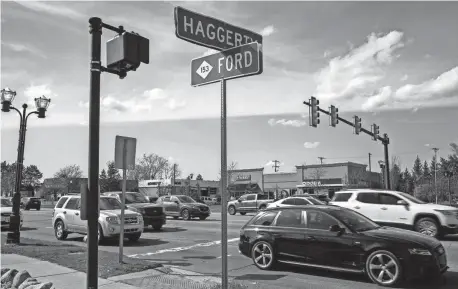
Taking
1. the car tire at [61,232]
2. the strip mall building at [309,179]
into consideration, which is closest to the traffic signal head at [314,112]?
the car tire at [61,232]

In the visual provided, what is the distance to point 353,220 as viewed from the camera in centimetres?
873

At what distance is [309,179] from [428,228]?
61.3m

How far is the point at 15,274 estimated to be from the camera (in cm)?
779

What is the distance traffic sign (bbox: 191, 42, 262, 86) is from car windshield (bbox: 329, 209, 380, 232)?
4.93 metres

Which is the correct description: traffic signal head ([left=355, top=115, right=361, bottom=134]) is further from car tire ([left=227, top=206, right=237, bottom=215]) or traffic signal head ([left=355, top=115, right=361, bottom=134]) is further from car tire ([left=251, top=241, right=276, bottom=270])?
car tire ([left=251, top=241, right=276, bottom=270])

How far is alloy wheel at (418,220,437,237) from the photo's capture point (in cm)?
1413

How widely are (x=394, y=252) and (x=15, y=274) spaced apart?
692cm

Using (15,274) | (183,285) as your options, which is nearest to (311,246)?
(183,285)

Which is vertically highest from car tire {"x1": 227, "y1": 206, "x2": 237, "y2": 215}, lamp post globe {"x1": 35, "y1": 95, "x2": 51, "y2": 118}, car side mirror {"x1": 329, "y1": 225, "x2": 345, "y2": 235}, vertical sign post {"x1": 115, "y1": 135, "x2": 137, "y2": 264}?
lamp post globe {"x1": 35, "y1": 95, "x2": 51, "y2": 118}

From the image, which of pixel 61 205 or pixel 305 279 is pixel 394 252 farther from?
pixel 61 205

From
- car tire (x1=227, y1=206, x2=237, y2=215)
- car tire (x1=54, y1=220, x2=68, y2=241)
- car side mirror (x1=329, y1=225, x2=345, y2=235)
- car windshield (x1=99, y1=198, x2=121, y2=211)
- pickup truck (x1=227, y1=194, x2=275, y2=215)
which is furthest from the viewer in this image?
car tire (x1=227, y1=206, x2=237, y2=215)

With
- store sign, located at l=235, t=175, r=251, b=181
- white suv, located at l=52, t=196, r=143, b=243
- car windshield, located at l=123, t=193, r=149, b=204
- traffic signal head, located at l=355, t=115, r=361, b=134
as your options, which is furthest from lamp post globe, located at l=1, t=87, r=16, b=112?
store sign, located at l=235, t=175, r=251, b=181

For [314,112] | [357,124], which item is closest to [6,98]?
[314,112]

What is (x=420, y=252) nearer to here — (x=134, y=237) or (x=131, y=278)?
(x=131, y=278)
